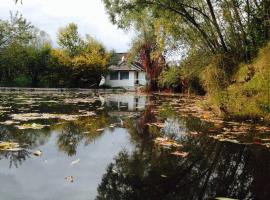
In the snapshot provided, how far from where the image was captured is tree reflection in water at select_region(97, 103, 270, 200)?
12.8ft

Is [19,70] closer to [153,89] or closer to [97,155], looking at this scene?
[153,89]

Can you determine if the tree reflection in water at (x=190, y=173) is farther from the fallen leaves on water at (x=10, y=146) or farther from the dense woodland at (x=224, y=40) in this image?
the dense woodland at (x=224, y=40)

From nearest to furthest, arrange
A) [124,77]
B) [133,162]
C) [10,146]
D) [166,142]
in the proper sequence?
[133,162], [10,146], [166,142], [124,77]

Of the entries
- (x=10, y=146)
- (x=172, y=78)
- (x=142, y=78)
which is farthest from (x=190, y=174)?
(x=142, y=78)

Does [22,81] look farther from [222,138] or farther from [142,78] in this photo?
[222,138]

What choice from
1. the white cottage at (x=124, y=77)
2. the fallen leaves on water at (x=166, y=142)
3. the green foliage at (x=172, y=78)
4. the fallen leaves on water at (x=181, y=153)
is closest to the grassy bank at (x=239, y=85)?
the fallen leaves on water at (x=166, y=142)

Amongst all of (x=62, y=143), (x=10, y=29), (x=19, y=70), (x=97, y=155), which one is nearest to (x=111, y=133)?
(x=62, y=143)

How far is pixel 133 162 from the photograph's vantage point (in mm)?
5320

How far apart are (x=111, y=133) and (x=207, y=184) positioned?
4368mm

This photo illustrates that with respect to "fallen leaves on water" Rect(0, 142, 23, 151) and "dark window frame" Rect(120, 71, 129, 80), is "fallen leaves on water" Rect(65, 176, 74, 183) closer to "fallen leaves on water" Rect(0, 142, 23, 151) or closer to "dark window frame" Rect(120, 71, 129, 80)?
"fallen leaves on water" Rect(0, 142, 23, 151)

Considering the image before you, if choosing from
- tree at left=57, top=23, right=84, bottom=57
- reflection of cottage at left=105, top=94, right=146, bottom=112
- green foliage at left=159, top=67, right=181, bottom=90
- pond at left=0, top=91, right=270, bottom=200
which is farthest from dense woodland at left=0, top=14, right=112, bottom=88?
pond at left=0, top=91, right=270, bottom=200

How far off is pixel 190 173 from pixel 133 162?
0.93 meters

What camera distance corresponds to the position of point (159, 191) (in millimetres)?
3938

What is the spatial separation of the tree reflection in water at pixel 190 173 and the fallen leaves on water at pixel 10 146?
5.65ft
